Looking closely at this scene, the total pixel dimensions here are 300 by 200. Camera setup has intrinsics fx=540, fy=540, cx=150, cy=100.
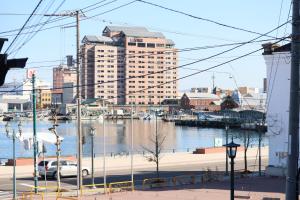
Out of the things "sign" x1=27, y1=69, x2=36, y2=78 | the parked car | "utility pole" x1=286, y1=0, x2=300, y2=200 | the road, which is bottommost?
the road

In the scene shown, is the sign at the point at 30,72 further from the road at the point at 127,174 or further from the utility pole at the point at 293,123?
the utility pole at the point at 293,123

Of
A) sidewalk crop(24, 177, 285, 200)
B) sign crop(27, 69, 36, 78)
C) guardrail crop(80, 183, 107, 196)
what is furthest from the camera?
sign crop(27, 69, 36, 78)

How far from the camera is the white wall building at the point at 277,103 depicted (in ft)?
114

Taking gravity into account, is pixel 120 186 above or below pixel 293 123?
below

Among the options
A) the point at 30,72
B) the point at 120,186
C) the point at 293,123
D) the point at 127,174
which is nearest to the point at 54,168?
the point at 127,174

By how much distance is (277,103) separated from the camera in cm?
3544

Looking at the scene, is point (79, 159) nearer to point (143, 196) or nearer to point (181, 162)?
point (143, 196)

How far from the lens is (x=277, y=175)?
116 feet

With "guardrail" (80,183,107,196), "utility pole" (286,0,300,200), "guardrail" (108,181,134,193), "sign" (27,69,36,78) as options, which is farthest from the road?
"utility pole" (286,0,300,200)

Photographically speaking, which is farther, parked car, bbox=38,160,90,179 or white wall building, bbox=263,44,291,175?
parked car, bbox=38,160,90,179

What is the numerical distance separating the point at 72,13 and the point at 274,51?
13379 mm

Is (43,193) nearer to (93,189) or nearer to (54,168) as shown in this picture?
(93,189)

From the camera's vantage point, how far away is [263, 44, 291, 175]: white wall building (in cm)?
3484

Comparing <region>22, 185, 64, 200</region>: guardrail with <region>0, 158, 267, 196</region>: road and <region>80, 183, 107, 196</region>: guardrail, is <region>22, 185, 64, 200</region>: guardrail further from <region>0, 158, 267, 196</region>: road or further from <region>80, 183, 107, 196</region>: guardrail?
<region>0, 158, 267, 196</region>: road
